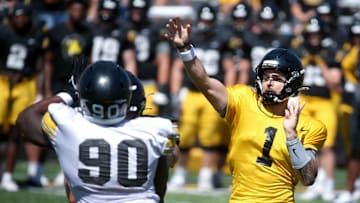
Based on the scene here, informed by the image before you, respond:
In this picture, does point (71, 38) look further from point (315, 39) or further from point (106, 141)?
point (106, 141)

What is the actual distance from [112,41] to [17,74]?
1.16 meters

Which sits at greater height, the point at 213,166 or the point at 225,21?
the point at 225,21

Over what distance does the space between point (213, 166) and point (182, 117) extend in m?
0.85

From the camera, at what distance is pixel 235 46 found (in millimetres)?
11617

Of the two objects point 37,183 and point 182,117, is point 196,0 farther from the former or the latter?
point 37,183

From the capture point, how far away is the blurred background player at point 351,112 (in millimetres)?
10180

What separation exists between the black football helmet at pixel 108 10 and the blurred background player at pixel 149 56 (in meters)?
0.30

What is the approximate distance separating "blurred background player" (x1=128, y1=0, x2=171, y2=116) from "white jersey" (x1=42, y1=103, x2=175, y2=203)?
6588 mm

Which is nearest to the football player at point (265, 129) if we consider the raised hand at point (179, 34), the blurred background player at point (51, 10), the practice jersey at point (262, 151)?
the practice jersey at point (262, 151)

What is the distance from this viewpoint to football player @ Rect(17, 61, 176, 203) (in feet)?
14.3

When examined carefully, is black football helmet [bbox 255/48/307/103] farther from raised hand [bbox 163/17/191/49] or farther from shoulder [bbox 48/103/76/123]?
shoulder [bbox 48/103/76/123]

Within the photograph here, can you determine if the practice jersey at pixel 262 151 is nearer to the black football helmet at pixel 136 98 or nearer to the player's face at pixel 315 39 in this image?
the black football helmet at pixel 136 98

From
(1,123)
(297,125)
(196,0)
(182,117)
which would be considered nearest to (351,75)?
(182,117)

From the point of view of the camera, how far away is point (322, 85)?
1091 centimetres
